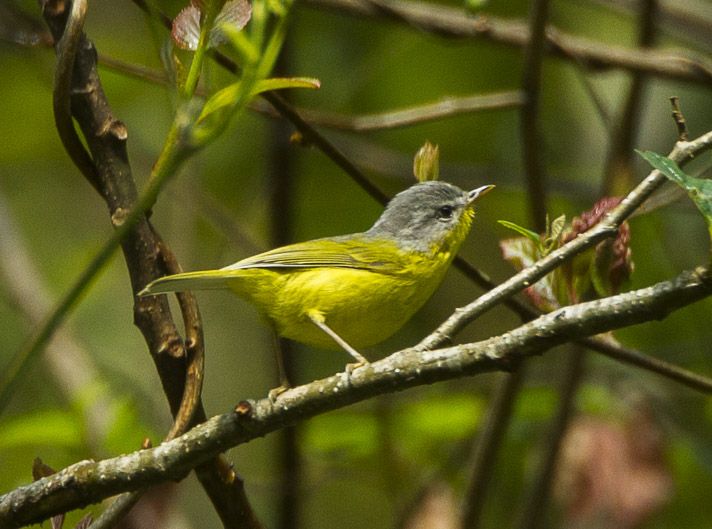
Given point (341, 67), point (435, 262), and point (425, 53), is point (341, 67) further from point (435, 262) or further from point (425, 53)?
point (435, 262)

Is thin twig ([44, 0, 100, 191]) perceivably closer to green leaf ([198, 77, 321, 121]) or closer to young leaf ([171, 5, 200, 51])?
young leaf ([171, 5, 200, 51])

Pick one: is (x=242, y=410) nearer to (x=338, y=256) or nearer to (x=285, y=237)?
(x=338, y=256)

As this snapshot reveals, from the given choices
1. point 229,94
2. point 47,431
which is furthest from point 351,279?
point 229,94

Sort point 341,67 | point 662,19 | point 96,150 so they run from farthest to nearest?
point 341,67 < point 662,19 < point 96,150

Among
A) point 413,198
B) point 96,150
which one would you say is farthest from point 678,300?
point 413,198

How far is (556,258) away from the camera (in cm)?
153

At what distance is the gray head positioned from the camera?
11.0ft

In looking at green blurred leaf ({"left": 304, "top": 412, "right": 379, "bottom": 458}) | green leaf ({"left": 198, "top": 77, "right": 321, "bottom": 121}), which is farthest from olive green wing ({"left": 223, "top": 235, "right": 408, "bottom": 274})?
green leaf ({"left": 198, "top": 77, "right": 321, "bottom": 121})

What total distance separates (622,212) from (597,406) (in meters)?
2.32

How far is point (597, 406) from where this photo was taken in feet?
12.1

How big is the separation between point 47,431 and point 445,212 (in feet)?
4.88

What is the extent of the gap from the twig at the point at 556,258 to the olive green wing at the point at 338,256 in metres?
1.31

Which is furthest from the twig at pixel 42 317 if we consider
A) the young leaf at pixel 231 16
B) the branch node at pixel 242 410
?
the young leaf at pixel 231 16

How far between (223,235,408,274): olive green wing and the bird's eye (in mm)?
206
